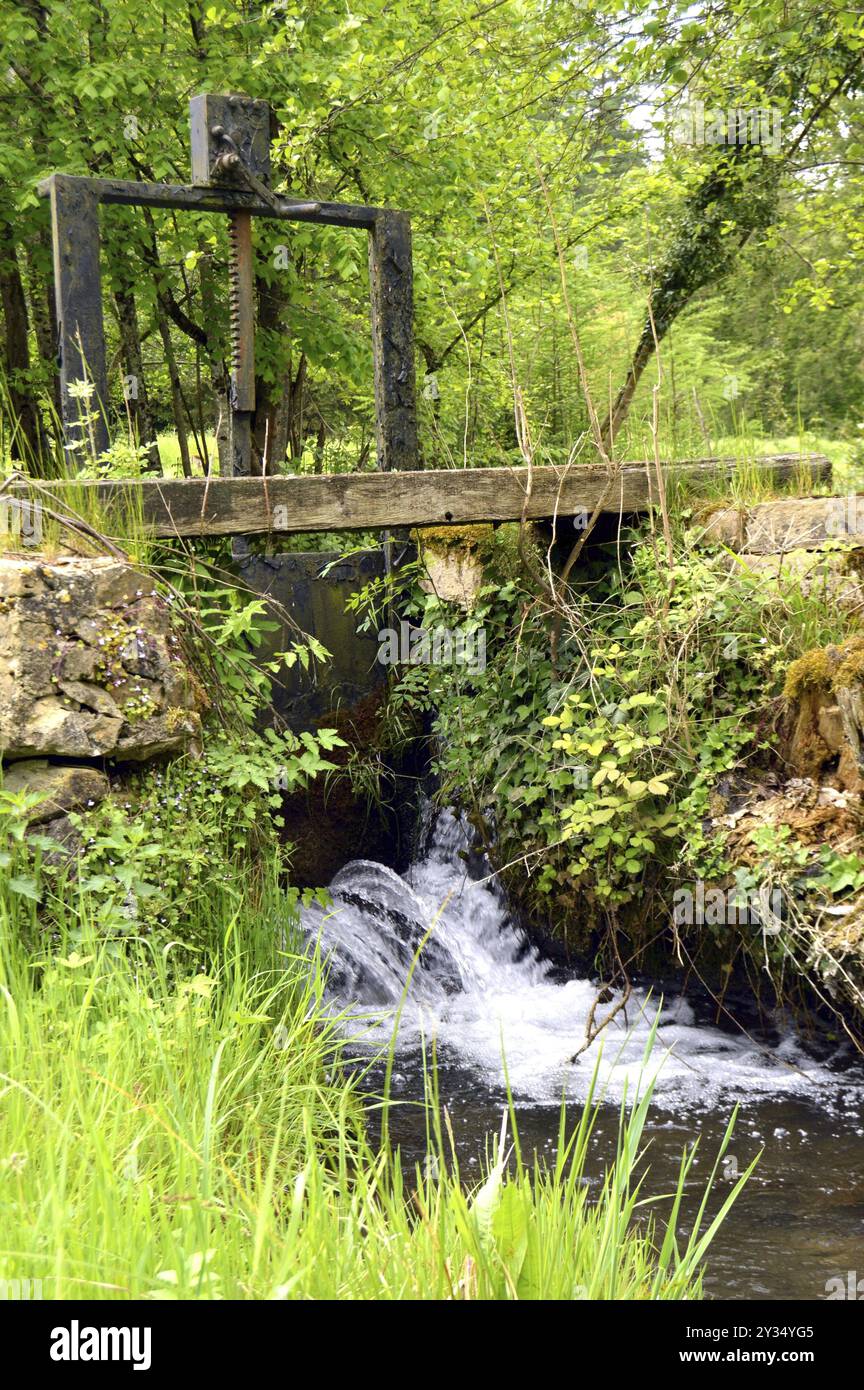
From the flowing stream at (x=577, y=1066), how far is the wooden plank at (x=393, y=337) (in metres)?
2.22

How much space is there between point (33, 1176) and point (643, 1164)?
2.77 meters

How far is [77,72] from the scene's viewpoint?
7871 millimetres

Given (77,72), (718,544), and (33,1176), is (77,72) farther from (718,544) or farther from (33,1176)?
(33,1176)

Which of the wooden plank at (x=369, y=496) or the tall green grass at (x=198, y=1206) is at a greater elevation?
the wooden plank at (x=369, y=496)

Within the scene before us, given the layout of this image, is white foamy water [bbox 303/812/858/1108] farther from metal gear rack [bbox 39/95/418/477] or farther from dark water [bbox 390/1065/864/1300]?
metal gear rack [bbox 39/95/418/477]

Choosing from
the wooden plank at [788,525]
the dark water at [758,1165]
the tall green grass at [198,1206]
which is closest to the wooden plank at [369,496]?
the wooden plank at [788,525]

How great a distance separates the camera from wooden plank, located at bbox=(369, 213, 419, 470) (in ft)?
21.2

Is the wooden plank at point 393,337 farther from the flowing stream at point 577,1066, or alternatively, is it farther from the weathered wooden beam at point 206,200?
the flowing stream at point 577,1066

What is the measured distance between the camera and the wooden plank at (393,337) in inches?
254

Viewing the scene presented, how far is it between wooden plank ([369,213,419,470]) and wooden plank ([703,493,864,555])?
1.84m

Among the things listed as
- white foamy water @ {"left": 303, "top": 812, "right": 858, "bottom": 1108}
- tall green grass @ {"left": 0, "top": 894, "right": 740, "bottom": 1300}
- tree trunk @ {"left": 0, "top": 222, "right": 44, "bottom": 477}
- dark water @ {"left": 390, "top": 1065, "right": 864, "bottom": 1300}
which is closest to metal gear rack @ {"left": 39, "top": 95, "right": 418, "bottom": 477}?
white foamy water @ {"left": 303, "top": 812, "right": 858, "bottom": 1108}

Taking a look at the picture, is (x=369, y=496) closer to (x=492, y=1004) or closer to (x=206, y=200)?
(x=206, y=200)

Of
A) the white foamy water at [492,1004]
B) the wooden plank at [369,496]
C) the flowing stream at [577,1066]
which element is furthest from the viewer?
the white foamy water at [492,1004]

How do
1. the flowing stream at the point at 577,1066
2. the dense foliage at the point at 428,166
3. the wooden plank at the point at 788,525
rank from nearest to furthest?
the flowing stream at the point at 577,1066, the wooden plank at the point at 788,525, the dense foliage at the point at 428,166
